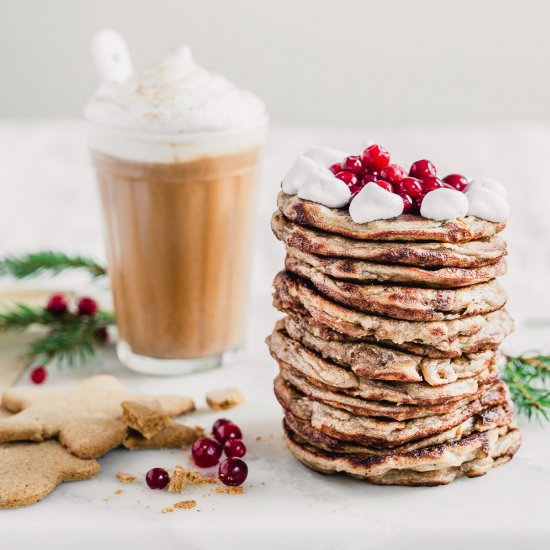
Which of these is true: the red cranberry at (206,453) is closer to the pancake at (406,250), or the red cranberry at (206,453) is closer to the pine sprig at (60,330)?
the pancake at (406,250)

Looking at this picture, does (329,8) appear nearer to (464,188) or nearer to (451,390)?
(464,188)

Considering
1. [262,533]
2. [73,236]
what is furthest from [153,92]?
[73,236]

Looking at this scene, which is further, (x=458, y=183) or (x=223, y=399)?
(x=223, y=399)

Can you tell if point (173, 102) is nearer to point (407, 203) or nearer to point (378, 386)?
point (407, 203)

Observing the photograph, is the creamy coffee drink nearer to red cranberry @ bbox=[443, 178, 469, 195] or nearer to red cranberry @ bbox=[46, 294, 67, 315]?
red cranberry @ bbox=[46, 294, 67, 315]

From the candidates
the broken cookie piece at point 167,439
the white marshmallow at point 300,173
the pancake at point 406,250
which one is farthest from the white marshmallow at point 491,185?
the broken cookie piece at point 167,439

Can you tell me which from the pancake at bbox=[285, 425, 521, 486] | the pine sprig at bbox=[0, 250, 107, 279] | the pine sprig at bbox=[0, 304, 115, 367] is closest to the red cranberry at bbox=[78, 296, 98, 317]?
the pine sprig at bbox=[0, 304, 115, 367]

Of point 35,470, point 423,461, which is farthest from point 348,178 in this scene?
point 35,470
